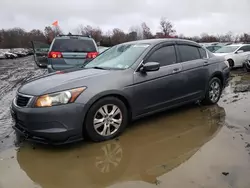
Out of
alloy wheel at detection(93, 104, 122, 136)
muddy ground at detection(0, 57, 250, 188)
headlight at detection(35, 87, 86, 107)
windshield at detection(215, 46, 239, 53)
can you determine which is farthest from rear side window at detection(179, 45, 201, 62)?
windshield at detection(215, 46, 239, 53)

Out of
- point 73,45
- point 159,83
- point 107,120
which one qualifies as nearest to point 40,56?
point 73,45

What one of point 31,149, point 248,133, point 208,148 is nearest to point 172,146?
point 208,148

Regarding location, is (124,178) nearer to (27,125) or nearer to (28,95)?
(27,125)

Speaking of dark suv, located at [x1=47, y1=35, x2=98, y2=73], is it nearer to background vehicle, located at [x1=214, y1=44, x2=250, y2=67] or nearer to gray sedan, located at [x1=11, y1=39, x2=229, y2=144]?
gray sedan, located at [x1=11, y1=39, x2=229, y2=144]

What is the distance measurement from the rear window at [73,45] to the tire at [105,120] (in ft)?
14.9

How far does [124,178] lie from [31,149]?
1579 mm

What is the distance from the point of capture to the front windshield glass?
4.46 m

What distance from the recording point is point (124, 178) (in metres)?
3.00

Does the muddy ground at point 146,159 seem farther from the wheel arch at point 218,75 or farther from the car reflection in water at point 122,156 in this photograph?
the wheel arch at point 218,75

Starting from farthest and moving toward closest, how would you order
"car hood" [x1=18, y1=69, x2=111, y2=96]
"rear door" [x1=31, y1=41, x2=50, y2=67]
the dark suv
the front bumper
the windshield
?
the windshield < "rear door" [x1=31, y1=41, x2=50, y2=67] < the dark suv < "car hood" [x1=18, y1=69, x2=111, y2=96] < the front bumper

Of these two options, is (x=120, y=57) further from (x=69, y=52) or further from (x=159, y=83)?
(x=69, y=52)

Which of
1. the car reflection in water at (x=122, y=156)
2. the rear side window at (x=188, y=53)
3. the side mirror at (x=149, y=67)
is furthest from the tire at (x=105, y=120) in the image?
the rear side window at (x=188, y=53)

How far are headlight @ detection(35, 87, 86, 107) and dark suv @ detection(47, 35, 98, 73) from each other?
Result: 4.15 meters

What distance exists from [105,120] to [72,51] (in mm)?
4639
